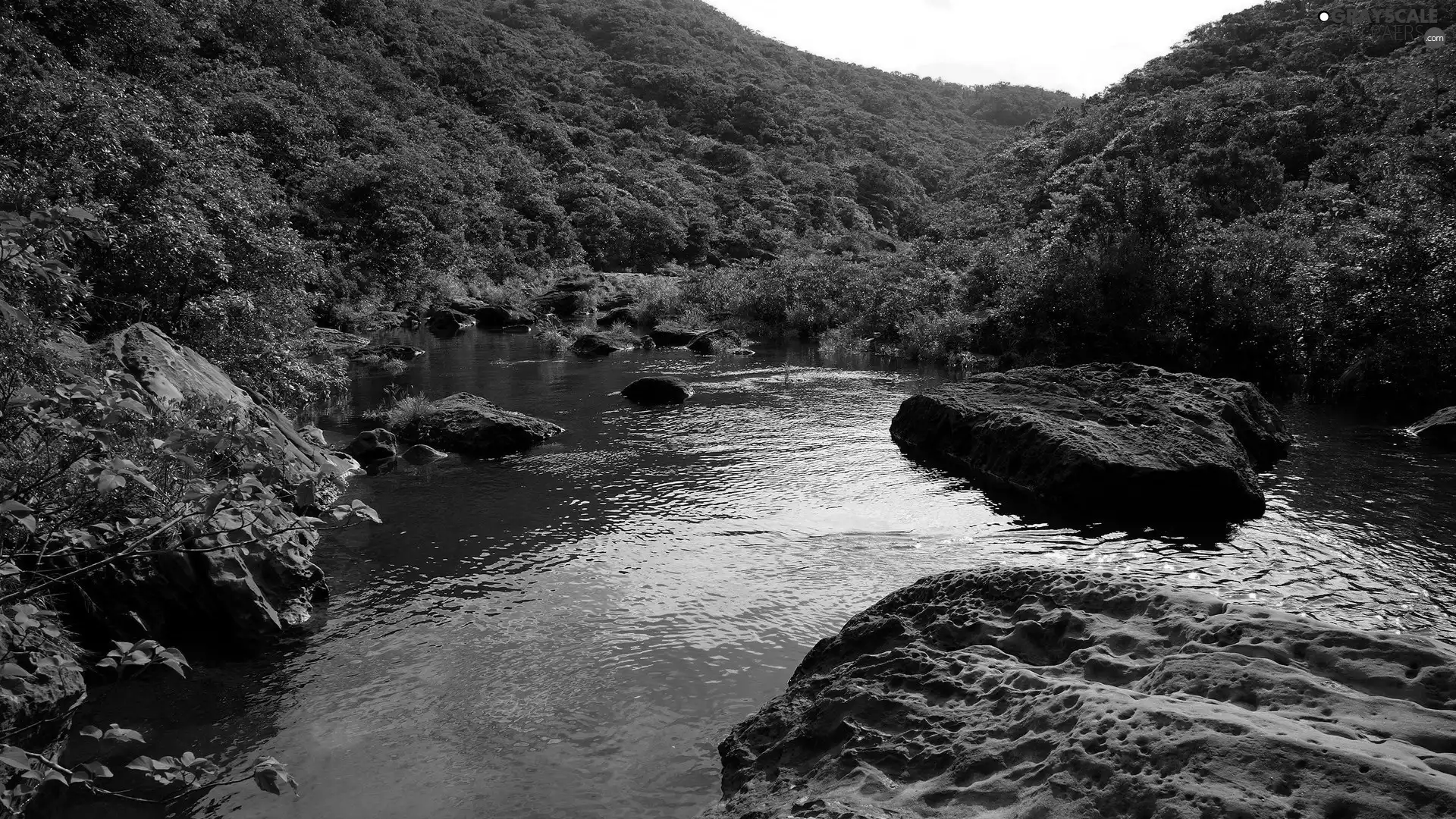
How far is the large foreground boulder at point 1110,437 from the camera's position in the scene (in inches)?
498

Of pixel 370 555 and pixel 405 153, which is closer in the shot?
pixel 370 555

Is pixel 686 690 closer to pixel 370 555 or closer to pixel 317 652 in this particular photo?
pixel 317 652

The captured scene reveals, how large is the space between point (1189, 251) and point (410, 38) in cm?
7294

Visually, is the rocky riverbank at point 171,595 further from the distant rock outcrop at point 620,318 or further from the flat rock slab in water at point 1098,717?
the distant rock outcrop at point 620,318

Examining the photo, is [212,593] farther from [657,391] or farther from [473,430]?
[657,391]

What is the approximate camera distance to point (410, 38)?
76.1m

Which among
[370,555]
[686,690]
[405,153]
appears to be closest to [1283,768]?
[686,690]

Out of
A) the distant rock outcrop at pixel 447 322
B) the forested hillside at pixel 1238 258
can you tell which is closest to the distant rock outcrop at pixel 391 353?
the distant rock outcrop at pixel 447 322

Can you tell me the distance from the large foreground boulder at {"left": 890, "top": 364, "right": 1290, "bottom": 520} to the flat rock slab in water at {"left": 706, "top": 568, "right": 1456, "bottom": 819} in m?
7.28

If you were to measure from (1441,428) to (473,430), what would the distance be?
61.5 ft

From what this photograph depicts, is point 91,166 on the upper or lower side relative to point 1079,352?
upper

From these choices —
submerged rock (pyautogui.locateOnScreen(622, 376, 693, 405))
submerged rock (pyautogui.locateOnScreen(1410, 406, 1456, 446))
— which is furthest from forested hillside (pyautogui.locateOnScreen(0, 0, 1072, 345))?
submerged rock (pyautogui.locateOnScreen(1410, 406, 1456, 446))

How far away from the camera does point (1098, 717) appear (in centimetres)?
454

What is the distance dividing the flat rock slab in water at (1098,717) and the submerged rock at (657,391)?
16248 millimetres
